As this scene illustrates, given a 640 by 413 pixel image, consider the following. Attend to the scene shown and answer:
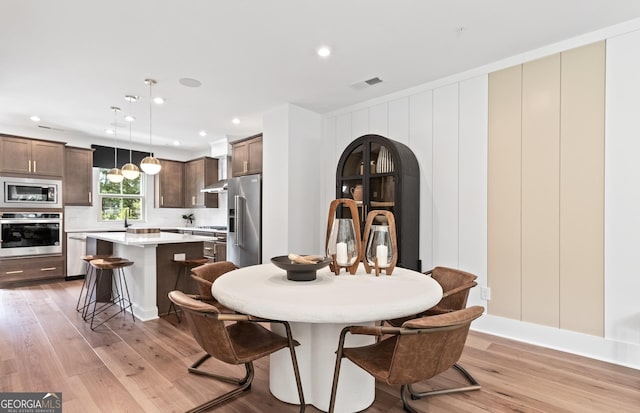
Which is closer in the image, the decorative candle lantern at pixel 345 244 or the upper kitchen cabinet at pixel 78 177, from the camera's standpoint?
the decorative candle lantern at pixel 345 244

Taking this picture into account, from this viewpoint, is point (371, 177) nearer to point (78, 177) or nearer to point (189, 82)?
point (189, 82)

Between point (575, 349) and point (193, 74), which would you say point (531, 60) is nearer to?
point (575, 349)

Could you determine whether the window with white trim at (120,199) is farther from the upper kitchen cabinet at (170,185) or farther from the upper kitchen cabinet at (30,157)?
the upper kitchen cabinet at (30,157)

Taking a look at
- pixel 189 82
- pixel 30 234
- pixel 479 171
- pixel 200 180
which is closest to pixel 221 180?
pixel 200 180

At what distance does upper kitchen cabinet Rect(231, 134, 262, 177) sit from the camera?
506 centimetres

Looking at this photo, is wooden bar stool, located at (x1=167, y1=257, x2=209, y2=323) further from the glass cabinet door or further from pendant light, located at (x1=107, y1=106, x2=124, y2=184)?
pendant light, located at (x1=107, y1=106, x2=124, y2=184)

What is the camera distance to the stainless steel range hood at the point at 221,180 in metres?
6.34

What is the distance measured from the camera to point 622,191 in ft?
8.47

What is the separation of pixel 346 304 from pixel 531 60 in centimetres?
296

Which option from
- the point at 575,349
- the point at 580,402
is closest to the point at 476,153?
the point at 575,349

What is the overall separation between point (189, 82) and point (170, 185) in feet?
13.4

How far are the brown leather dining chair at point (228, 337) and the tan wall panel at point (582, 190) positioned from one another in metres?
2.49

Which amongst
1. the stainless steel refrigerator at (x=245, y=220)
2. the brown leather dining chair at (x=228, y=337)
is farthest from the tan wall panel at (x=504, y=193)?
the stainless steel refrigerator at (x=245, y=220)

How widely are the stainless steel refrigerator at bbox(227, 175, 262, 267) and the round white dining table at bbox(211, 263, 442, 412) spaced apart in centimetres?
259
